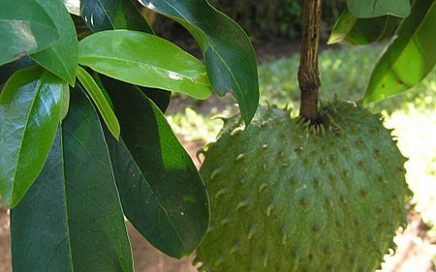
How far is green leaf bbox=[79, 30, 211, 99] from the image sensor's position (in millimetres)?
731

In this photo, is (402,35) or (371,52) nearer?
(402,35)

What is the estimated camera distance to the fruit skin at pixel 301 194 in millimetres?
1167

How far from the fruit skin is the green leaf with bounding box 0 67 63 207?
0.54m

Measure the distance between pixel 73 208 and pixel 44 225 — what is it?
0.04m

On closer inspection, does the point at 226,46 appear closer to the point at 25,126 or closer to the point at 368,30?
the point at 25,126

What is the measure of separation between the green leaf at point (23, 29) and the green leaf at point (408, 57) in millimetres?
832

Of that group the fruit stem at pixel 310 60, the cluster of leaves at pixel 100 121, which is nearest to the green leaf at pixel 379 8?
the cluster of leaves at pixel 100 121

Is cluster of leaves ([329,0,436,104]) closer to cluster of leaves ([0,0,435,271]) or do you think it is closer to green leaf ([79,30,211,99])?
cluster of leaves ([0,0,435,271])

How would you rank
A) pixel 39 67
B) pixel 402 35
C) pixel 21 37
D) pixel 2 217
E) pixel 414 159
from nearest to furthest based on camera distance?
pixel 21 37
pixel 39 67
pixel 402 35
pixel 2 217
pixel 414 159

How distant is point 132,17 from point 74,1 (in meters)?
0.07

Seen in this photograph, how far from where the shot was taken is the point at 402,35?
1326 mm

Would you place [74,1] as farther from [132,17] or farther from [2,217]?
[2,217]

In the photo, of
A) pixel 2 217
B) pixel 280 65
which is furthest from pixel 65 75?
pixel 280 65

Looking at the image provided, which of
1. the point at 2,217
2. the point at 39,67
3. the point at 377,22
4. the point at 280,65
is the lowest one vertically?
the point at 280,65
